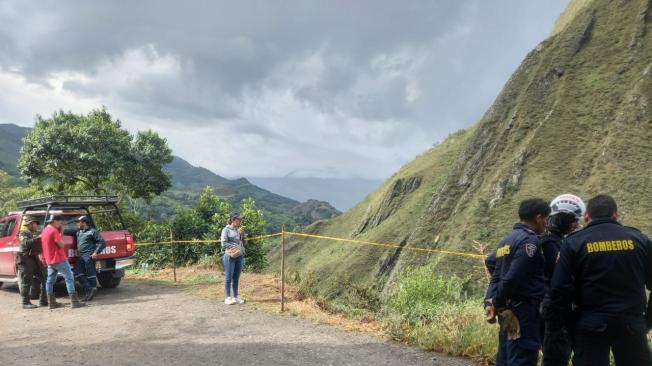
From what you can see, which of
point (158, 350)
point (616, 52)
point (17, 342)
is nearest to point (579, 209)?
point (158, 350)

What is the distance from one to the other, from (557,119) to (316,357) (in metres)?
27.4

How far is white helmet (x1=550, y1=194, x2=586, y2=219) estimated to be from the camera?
164 inches

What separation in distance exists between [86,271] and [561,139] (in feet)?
85.7

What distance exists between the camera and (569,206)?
4191 mm

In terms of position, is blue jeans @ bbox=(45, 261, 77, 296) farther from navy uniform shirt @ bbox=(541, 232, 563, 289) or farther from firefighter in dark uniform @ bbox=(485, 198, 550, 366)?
navy uniform shirt @ bbox=(541, 232, 563, 289)

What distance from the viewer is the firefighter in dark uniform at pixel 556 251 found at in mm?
3812

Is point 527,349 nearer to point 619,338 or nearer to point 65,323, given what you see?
point 619,338

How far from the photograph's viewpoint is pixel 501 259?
418cm

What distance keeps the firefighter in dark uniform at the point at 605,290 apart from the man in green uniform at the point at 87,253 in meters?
9.02

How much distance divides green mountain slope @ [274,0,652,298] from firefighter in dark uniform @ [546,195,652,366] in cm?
1646

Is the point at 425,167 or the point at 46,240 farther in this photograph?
the point at 425,167

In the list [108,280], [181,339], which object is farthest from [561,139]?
[181,339]

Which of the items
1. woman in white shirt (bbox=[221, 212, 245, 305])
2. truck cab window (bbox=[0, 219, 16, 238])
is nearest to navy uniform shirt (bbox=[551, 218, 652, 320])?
woman in white shirt (bbox=[221, 212, 245, 305])

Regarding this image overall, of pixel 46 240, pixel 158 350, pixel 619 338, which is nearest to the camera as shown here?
pixel 619 338
